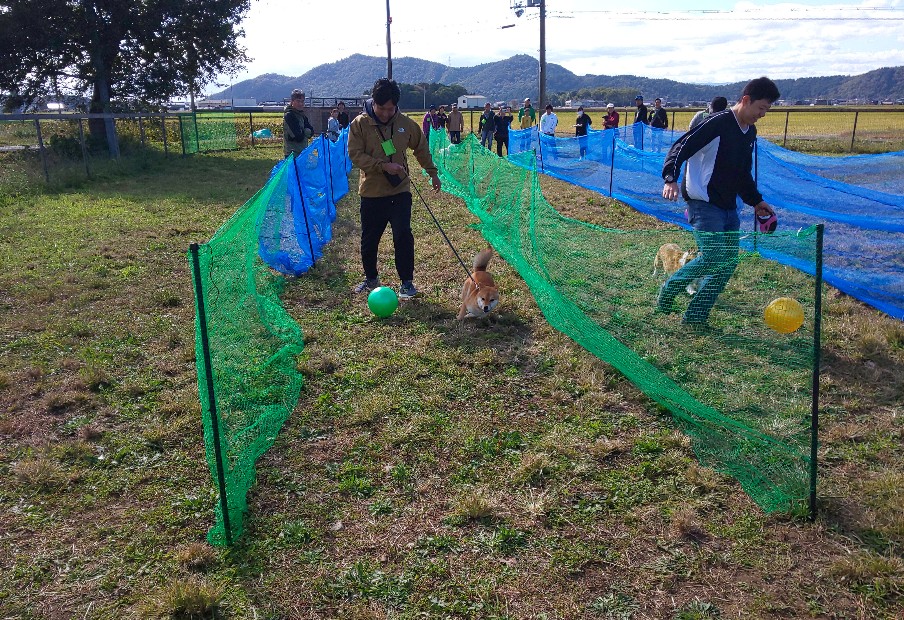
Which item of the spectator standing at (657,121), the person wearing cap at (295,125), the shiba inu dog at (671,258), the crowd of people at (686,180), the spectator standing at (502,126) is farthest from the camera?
the spectator standing at (502,126)

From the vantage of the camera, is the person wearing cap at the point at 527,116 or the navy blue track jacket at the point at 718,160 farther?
the person wearing cap at the point at 527,116

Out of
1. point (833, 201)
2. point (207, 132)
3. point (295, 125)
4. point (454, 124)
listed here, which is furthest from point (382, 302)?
point (207, 132)

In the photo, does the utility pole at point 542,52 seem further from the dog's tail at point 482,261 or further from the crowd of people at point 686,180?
the dog's tail at point 482,261

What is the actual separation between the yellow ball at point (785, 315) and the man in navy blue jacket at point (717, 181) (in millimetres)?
380

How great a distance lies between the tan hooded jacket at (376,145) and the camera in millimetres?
5434

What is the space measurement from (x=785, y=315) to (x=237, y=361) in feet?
11.9

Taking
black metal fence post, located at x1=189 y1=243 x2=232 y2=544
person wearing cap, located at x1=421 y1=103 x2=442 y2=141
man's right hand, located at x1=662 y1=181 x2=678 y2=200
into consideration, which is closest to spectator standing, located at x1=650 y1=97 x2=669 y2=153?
person wearing cap, located at x1=421 y1=103 x2=442 y2=141

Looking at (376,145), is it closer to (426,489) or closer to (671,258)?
(671,258)

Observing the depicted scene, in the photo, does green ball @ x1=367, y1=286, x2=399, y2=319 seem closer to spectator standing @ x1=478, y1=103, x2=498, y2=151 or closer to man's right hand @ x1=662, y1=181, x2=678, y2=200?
man's right hand @ x1=662, y1=181, x2=678, y2=200

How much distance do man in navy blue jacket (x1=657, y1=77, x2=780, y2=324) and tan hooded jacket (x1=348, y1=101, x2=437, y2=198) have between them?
2.28m

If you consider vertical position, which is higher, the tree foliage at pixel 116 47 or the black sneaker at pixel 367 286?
the tree foliage at pixel 116 47

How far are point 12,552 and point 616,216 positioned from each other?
8.61 meters

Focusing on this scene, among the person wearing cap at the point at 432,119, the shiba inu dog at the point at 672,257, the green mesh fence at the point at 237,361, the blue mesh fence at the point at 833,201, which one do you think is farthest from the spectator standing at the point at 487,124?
the green mesh fence at the point at 237,361

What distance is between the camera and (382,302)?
5355 mm
